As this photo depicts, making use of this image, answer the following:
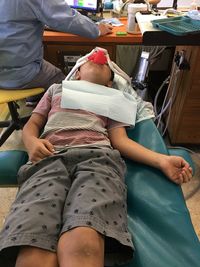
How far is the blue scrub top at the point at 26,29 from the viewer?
4.81 ft

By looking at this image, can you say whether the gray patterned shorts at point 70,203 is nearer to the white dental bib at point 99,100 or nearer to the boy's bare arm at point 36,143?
the boy's bare arm at point 36,143

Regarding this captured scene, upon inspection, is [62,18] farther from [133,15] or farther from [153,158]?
[153,158]

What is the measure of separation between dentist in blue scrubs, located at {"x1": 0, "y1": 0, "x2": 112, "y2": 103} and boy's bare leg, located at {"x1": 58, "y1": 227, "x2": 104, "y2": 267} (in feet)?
3.83

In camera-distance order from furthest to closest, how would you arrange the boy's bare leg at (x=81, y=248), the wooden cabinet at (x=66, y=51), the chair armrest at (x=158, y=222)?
the wooden cabinet at (x=66, y=51), the chair armrest at (x=158, y=222), the boy's bare leg at (x=81, y=248)

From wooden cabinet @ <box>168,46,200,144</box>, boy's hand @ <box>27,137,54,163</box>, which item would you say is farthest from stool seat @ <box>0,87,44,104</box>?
wooden cabinet @ <box>168,46,200,144</box>

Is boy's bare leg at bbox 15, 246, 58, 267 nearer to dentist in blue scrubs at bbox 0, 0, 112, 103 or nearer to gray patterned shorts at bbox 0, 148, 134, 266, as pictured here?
gray patterned shorts at bbox 0, 148, 134, 266

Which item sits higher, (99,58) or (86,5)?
(86,5)

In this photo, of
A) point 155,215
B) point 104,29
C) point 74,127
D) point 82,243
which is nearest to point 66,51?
point 104,29

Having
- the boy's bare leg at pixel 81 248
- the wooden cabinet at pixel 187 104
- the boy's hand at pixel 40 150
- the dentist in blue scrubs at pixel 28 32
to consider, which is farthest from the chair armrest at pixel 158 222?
the dentist in blue scrubs at pixel 28 32

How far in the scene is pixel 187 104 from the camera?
1589 millimetres

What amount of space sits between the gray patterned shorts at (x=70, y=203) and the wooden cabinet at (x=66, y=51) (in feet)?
3.67

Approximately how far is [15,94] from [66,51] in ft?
1.84

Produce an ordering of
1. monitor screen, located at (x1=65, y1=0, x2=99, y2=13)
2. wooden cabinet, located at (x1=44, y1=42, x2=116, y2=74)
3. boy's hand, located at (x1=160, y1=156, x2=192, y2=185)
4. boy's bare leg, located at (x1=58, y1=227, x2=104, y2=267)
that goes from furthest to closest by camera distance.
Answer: monitor screen, located at (x1=65, y1=0, x2=99, y2=13), wooden cabinet, located at (x1=44, y1=42, x2=116, y2=74), boy's hand, located at (x1=160, y1=156, x2=192, y2=185), boy's bare leg, located at (x1=58, y1=227, x2=104, y2=267)

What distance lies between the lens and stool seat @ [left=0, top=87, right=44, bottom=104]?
1.50 metres
